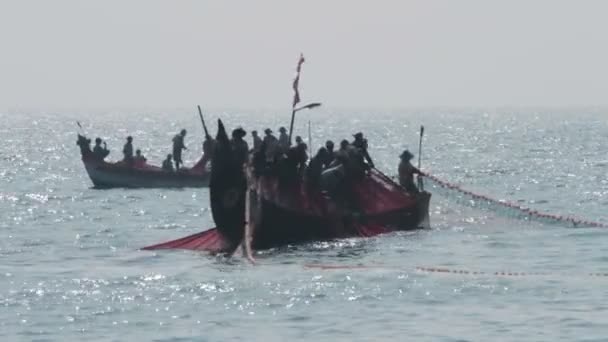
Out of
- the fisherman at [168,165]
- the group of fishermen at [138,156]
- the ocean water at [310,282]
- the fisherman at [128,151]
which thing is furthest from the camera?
the fisherman at [168,165]

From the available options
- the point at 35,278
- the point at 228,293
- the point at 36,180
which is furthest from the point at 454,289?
the point at 36,180

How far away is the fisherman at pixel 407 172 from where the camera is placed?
111 feet

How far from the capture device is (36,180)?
207ft

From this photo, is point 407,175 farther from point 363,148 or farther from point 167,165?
point 167,165

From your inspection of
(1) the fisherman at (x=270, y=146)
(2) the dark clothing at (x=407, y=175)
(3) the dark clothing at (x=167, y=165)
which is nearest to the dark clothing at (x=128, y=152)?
(3) the dark clothing at (x=167, y=165)

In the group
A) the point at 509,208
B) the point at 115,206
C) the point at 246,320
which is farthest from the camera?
the point at 115,206

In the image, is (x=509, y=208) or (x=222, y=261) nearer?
(x=222, y=261)

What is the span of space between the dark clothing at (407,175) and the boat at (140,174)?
1608 cm

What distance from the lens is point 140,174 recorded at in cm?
5044

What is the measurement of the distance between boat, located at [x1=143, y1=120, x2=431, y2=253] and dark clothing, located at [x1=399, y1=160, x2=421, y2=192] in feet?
1.65

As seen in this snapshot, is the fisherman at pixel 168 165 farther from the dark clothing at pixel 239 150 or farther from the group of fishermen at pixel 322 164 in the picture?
the dark clothing at pixel 239 150

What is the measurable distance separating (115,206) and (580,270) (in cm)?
1991

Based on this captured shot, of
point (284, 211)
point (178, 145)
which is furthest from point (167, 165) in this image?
point (284, 211)

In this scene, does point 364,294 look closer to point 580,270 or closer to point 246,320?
point 246,320
